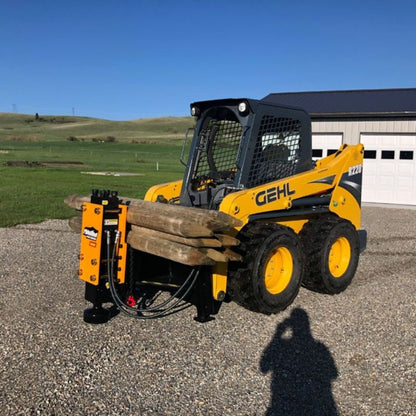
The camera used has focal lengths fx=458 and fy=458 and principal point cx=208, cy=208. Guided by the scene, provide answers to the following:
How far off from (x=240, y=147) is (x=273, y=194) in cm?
70

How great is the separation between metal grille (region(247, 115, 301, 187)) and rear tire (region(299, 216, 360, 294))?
861 millimetres

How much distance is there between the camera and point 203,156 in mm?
6289

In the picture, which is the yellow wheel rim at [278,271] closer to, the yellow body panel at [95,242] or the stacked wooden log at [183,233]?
the stacked wooden log at [183,233]

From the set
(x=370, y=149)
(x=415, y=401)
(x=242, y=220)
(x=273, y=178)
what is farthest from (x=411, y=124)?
(x=415, y=401)

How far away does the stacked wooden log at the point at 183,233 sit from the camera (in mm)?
4367

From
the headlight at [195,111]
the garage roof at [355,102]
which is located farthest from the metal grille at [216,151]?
the garage roof at [355,102]

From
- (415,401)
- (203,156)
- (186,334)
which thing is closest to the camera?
(415,401)

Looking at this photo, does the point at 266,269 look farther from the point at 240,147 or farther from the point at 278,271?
the point at 240,147

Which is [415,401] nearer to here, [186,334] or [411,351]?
[411,351]

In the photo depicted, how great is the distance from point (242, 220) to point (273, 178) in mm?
1017

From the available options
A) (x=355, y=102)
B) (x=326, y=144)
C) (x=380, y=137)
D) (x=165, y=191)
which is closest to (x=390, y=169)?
(x=380, y=137)

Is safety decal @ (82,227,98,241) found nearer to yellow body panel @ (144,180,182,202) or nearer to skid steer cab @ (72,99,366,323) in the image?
skid steer cab @ (72,99,366,323)

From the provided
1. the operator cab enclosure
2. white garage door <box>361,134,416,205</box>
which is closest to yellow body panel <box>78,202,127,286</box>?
the operator cab enclosure

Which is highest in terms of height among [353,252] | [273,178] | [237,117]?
[237,117]
